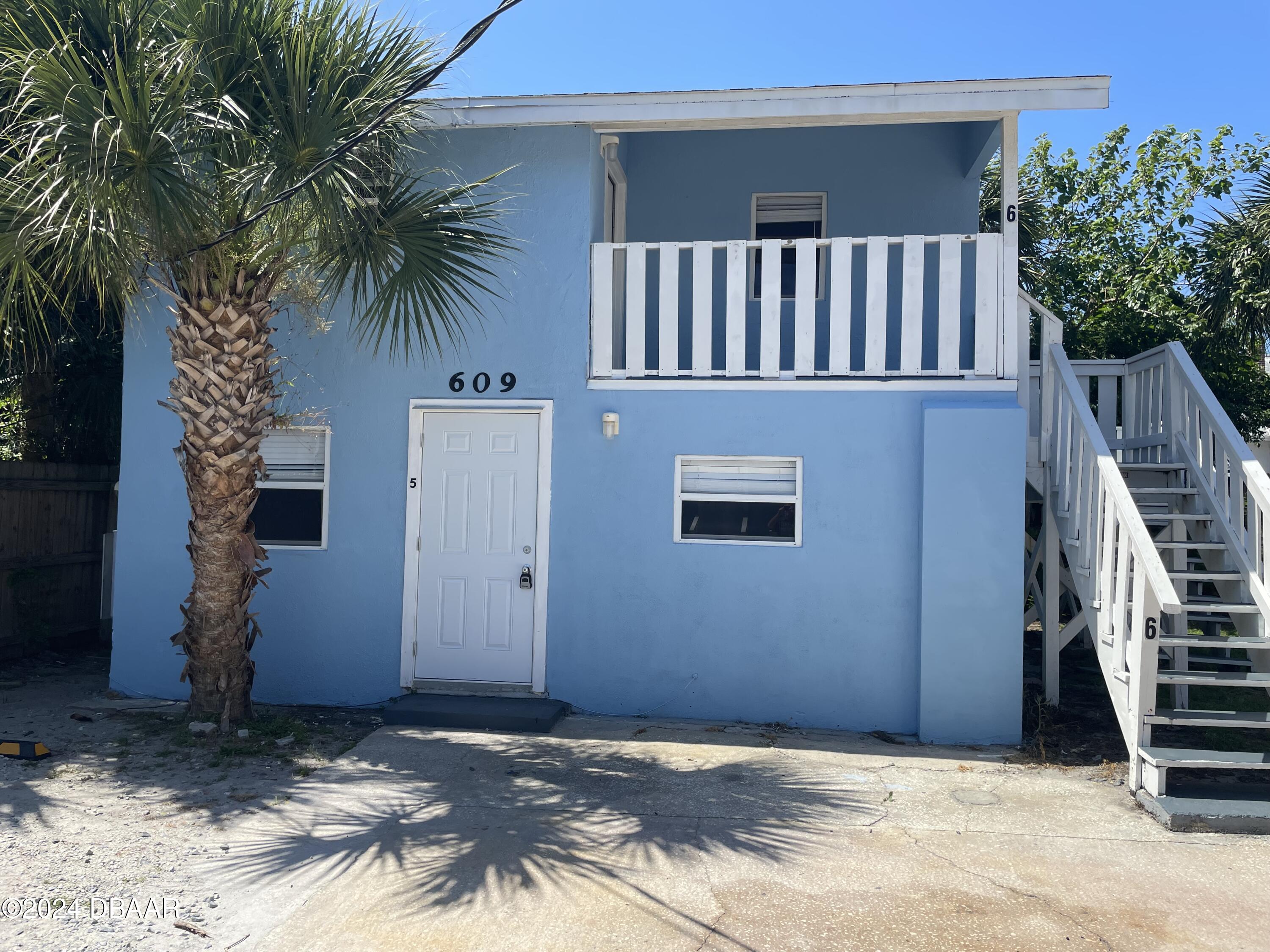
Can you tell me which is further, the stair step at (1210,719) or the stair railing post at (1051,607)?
the stair railing post at (1051,607)

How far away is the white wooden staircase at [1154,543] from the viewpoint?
6.07m

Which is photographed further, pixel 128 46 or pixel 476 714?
pixel 476 714

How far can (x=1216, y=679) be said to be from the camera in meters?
6.21

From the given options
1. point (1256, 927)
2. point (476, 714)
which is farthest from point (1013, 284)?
point (476, 714)

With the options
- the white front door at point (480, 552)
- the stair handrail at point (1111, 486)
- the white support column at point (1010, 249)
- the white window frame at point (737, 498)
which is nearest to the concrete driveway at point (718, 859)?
the white front door at point (480, 552)

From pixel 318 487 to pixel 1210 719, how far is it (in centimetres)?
683

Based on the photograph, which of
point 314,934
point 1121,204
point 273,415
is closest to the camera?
point 314,934

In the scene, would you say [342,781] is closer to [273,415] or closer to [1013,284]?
[273,415]

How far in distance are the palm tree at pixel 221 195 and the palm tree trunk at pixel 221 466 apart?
14mm

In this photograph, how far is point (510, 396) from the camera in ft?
26.9

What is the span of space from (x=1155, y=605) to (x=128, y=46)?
716 centimetres

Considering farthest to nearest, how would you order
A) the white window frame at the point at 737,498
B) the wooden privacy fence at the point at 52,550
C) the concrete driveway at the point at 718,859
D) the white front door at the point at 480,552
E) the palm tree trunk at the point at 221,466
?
the wooden privacy fence at the point at 52,550
the white front door at the point at 480,552
the white window frame at the point at 737,498
the palm tree trunk at the point at 221,466
the concrete driveway at the point at 718,859

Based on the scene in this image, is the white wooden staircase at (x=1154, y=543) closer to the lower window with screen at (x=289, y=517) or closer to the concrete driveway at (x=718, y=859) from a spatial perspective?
the concrete driveway at (x=718, y=859)

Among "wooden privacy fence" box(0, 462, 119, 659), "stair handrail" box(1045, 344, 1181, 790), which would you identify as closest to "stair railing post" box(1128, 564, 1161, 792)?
"stair handrail" box(1045, 344, 1181, 790)
